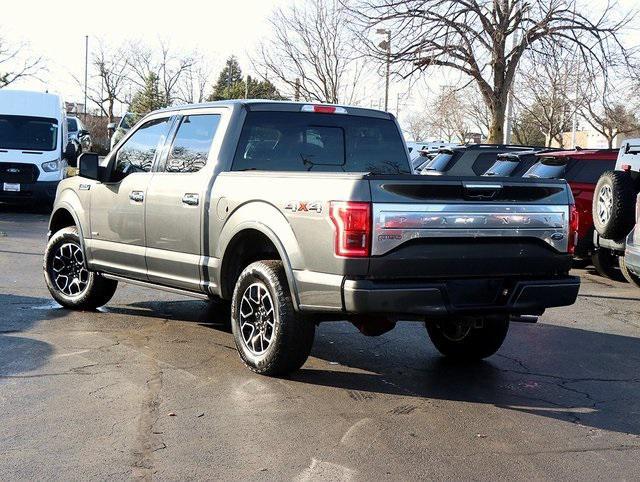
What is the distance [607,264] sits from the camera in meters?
11.9

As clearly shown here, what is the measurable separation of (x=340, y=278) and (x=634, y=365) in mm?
3003

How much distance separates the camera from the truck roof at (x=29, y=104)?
19.2 meters

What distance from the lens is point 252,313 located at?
6.01m

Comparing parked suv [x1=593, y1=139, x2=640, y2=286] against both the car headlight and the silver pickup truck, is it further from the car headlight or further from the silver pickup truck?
the car headlight

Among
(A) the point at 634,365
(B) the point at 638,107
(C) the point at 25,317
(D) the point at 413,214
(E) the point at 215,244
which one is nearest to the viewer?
(D) the point at 413,214

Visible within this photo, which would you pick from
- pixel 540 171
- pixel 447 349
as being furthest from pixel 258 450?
pixel 540 171

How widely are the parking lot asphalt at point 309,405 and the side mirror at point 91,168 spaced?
1335 millimetres

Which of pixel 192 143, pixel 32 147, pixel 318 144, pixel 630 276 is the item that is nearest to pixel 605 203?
pixel 630 276

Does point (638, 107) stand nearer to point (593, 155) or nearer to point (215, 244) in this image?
point (593, 155)

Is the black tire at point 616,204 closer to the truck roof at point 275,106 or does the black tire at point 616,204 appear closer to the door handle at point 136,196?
the truck roof at point 275,106

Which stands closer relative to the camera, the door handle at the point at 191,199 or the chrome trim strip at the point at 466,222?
the chrome trim strip at the point at 466,222

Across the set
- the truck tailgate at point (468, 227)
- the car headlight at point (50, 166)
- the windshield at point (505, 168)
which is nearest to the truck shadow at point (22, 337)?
the truck tailgate at point (468, 227)

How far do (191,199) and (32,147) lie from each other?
533 inches

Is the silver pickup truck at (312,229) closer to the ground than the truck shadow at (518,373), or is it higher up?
higher up
